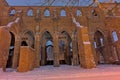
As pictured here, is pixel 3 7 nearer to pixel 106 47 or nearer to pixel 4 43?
pixel 4 43

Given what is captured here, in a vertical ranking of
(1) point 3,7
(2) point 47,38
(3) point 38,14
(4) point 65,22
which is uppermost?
(1) point 3,7

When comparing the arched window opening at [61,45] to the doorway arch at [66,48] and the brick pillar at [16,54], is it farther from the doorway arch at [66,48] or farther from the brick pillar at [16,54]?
the brick pillar at [16,54]

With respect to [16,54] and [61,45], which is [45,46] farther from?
[16,54]

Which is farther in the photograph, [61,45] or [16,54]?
[61,45]

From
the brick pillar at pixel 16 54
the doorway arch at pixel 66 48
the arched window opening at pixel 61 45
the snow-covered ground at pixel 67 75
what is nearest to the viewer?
the snow-covered ground at pixel 67 75

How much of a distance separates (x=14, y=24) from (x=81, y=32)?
849 centimetres

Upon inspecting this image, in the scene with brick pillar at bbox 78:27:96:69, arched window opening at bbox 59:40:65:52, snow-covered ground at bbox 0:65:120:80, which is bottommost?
snow-covered ground at bbox 0:65:120:80

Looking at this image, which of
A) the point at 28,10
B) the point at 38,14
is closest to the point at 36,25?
the point at 38,14

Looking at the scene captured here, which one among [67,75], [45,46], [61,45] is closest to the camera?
[67,75]

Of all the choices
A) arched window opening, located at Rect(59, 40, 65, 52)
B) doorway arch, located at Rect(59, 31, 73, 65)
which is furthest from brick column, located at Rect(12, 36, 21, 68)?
arched window opening, located at Rect(59, 40, 65, 52)

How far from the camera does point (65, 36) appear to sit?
922 inches

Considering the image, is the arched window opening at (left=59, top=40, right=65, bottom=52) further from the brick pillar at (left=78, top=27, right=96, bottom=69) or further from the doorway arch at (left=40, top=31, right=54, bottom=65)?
the brick pillar at (left=78, top=27, right=96, bottom=69)

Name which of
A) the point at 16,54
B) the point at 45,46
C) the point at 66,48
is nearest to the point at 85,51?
the point at 16,54

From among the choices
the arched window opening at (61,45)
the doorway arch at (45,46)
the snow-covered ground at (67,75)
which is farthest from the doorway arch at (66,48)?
the snow-covered ground at (67,75)
